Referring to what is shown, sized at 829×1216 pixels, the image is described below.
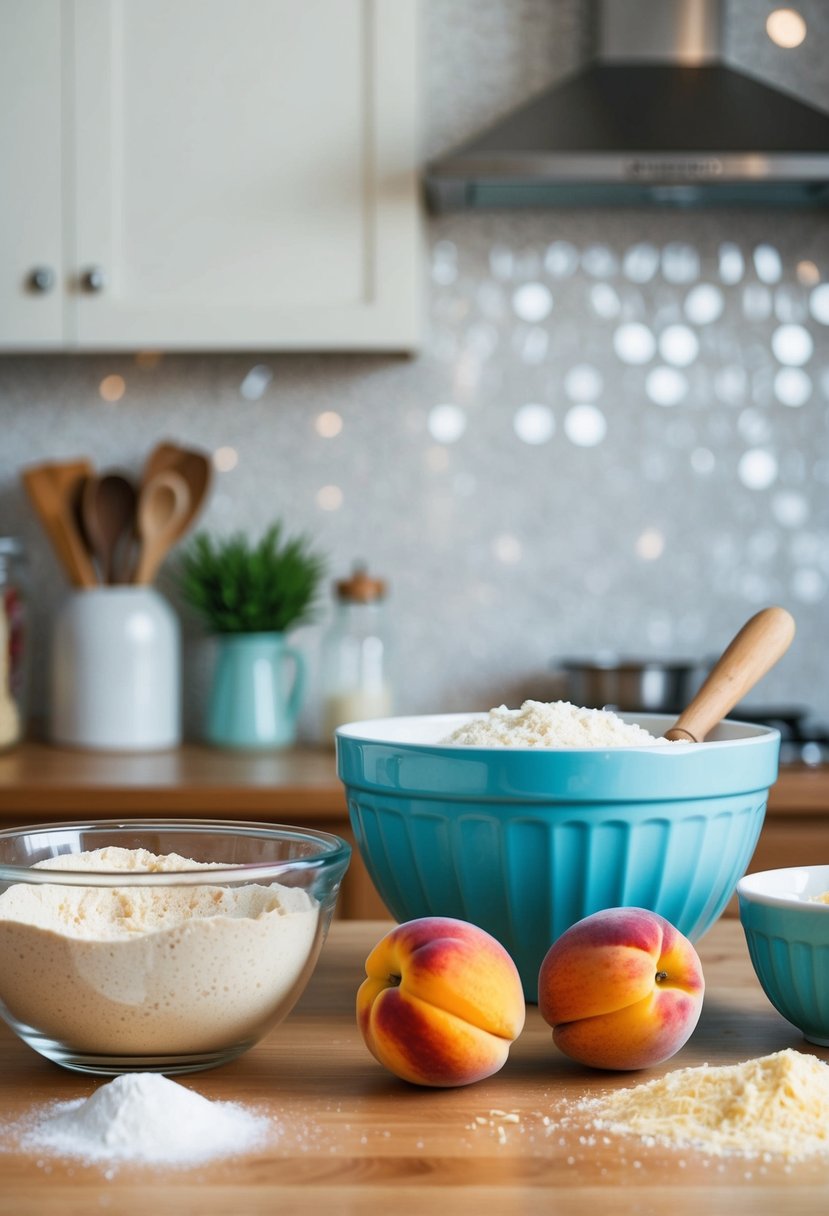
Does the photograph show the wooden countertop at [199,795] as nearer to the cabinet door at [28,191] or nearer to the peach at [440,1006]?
the cabinet door at [28,191]

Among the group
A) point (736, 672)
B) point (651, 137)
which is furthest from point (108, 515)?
point (736, 672)

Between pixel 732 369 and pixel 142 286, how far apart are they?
1.04 meters

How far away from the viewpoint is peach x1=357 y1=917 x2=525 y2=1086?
0.68 m

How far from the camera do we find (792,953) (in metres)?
0.76

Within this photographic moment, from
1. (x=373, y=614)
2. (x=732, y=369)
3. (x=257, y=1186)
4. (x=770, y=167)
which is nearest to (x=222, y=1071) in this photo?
(x=257, y=1186)

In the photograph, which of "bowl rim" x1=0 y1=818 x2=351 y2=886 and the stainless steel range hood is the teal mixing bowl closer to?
"bowl rim" x1=0 y1=818 x2=351 y2=886

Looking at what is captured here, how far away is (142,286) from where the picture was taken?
84.0 inches

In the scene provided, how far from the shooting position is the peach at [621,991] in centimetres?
70

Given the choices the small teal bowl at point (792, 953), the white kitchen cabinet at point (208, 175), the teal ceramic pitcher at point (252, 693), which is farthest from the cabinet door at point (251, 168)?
the small teal bowl at point (792, 953)

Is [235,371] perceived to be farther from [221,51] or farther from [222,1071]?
[222,1071]

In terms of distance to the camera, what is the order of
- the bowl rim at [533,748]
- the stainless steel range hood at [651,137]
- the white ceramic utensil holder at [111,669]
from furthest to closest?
the white ceramic utensil holder at [111,669]
the stainless steel range hood at [651,137]
the bowl rim at [533,748]

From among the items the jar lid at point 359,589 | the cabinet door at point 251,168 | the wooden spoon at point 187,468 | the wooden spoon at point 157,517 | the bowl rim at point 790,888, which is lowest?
the bowl rim at point 790,888

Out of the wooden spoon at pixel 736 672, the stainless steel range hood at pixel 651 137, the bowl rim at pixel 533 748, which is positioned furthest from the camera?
the stainless steel range hood at pixel 651 137

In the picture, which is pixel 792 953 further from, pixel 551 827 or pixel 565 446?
pixel 565 446
